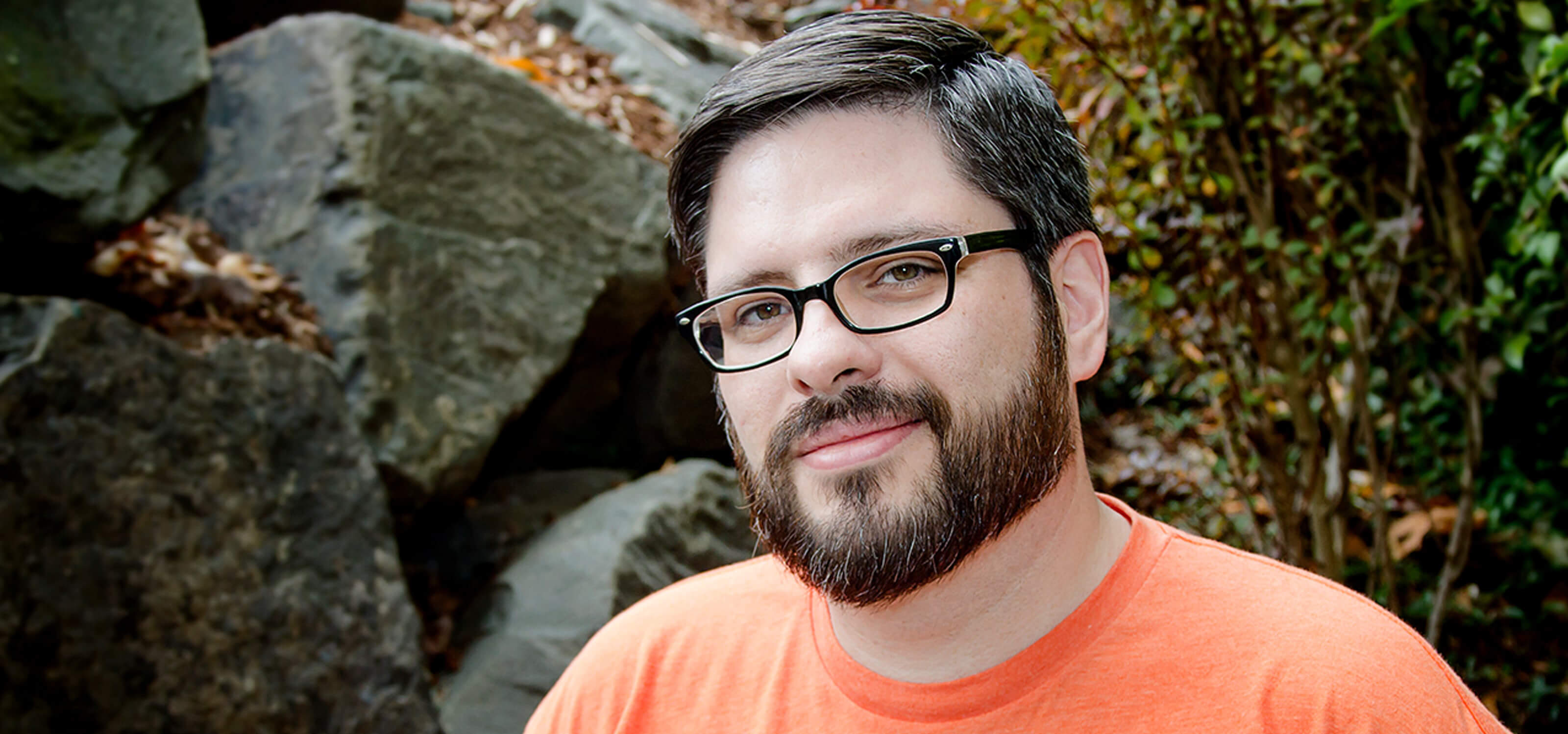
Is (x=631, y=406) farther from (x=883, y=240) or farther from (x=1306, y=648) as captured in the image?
(x=1306, y=648)

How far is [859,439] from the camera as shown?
1333 millimetres

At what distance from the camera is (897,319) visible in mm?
1334

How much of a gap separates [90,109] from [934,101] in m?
2.36

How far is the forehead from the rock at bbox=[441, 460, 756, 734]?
198 centimetres

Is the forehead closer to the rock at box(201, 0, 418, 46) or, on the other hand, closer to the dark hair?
the dark hair

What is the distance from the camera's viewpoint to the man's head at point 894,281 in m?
1.32

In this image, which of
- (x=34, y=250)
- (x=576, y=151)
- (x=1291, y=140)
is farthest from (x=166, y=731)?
(x=1291, y=140)

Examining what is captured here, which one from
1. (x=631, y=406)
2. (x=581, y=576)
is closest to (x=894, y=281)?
(x=581, y=576)

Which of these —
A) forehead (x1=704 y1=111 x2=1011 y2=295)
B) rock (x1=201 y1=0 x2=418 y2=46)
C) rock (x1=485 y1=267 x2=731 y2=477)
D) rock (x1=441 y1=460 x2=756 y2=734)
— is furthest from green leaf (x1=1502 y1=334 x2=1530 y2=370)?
rock (x1=201 y1=0 x2=418 y2=46)

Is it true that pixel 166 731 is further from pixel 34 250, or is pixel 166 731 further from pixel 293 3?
pixel 293 3

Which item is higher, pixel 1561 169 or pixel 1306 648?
pixel 1561 169

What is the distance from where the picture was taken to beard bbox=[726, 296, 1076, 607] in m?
1.31

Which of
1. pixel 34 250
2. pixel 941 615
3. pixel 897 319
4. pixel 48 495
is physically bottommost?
pixel 48 495

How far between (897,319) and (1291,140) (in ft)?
6.58
